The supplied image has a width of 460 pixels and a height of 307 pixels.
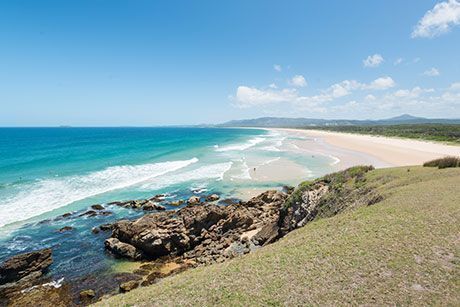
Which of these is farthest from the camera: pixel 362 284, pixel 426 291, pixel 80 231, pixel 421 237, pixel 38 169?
pixel 38 169

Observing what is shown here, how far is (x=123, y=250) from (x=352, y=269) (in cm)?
1706

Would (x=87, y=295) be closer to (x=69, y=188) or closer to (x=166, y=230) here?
(x=166, y=230)

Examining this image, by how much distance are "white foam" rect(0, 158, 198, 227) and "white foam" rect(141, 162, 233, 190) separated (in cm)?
285

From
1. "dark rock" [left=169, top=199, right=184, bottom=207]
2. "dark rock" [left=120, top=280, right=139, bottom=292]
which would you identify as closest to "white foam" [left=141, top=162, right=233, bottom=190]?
"dark rock" [left=169, top=199, right=184, bottom=207]

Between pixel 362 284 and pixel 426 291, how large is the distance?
1.66 m

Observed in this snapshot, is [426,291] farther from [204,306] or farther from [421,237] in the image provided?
[204,306]

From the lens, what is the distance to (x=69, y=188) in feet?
131

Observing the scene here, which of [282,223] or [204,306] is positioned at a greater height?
[204,306]

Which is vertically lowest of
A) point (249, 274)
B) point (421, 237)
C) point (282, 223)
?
point (282, 223)

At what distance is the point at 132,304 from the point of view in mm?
9453

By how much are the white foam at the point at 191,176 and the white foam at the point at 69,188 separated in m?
2.85

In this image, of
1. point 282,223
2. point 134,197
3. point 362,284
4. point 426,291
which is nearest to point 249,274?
point 362,284

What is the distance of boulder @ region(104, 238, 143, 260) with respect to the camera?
68.1 ft

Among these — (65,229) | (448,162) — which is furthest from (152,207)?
(448,162)
